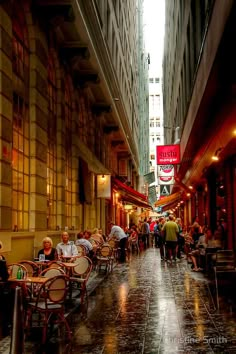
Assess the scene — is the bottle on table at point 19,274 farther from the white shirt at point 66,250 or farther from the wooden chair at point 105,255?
the wooden chair at point 105,255

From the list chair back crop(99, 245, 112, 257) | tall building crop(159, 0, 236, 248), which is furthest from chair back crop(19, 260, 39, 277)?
chair back crop(99, 245, 112, 257)

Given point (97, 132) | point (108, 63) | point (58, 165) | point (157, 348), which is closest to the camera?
point (157, 348)

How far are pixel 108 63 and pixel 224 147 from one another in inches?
377

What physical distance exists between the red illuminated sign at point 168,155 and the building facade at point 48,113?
14.9 feet

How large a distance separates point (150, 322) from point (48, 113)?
872 centimetres

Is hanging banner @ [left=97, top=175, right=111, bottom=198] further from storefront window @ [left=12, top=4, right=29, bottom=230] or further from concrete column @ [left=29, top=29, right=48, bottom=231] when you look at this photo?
storefront window @ [left=12, top=4, right=29, bottom=230]

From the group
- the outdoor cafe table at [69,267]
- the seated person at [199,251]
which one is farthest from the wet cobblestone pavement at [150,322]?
the seated person at [199,251]

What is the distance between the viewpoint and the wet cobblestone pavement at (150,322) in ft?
25.2

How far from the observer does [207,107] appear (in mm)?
14477

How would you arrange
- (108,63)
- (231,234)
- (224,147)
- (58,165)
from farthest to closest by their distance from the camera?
(108,63)
(231,234)
(58,165)
(224,147)

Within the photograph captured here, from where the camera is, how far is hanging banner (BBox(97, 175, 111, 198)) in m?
25.7

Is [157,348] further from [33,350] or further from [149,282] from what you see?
[149,282]

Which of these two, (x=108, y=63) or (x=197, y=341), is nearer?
(x=197, y=341)

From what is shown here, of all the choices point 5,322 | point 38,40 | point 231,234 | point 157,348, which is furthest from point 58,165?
point 157,348
